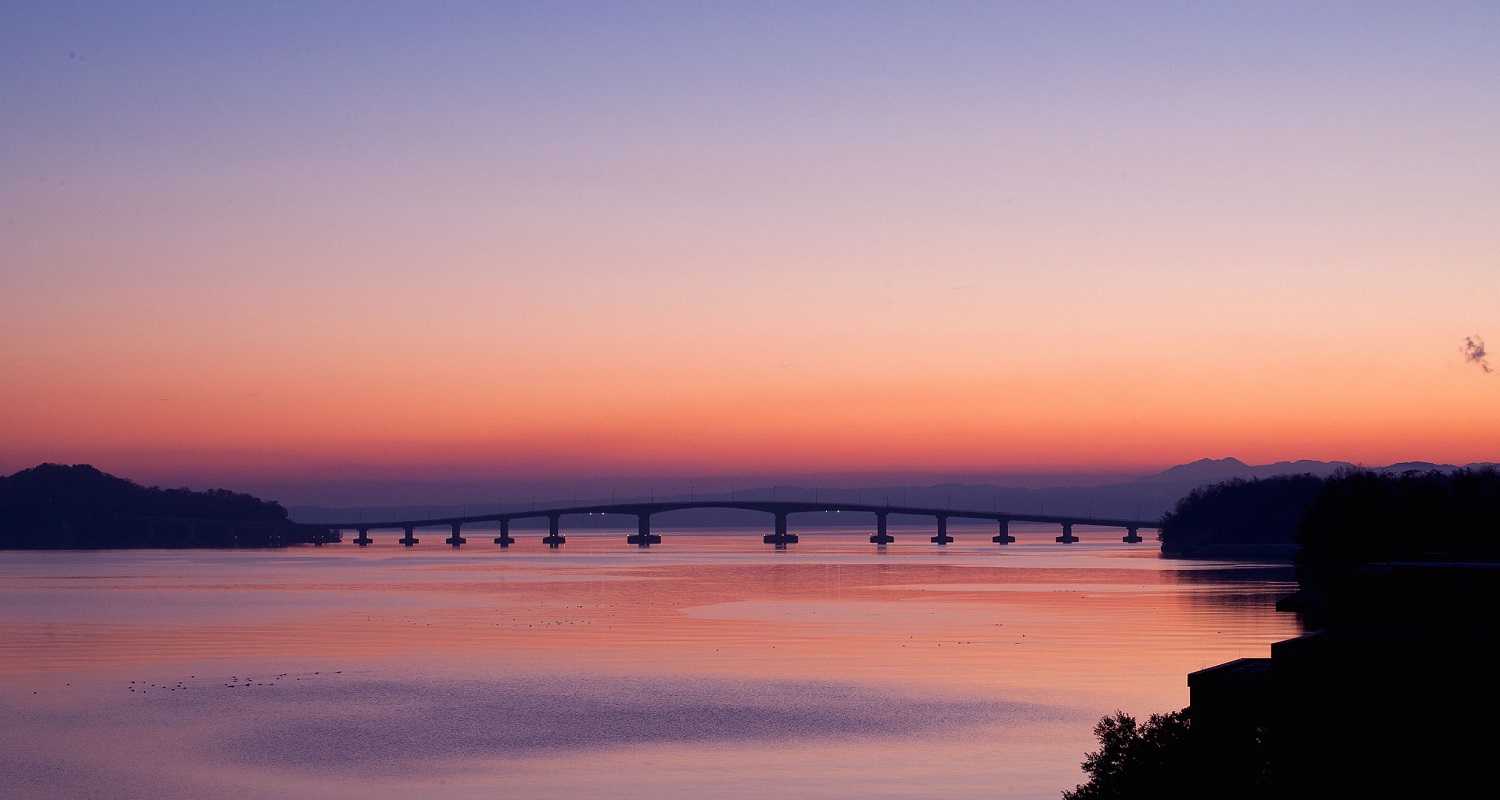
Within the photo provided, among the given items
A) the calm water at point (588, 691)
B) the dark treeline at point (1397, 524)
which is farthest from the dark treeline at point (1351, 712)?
the dark treeline at point (1397, 524)

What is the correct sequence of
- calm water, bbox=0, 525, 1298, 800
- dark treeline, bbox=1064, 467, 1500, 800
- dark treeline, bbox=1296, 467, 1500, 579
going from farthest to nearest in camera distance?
dark treeline, bbox=1296, 467, 1500, 579, calm water, bbox=0, 525, 1298, 800, dark treeline, bbox=1064, 467, 1500, 800

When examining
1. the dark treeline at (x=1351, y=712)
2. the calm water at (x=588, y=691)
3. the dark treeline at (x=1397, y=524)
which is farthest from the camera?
the dark treeline at (x=1397, y=524)

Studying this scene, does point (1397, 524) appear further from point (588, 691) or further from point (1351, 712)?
point (1351, 712)

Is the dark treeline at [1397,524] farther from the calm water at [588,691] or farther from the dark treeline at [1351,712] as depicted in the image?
the dark treeline at [1351,712]

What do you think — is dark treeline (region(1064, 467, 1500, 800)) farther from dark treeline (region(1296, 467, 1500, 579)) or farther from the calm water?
dark treeline (region(1296, 467, 1500, 579))

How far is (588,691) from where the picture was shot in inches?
1784

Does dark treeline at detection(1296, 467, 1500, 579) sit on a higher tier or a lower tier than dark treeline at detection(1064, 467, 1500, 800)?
higher

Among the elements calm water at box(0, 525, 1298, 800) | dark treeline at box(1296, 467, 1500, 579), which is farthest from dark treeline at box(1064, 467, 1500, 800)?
dark treeline at box(1296, 467, 1500, 579)

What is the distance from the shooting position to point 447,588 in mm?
117375

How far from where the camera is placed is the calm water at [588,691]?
3159 cm

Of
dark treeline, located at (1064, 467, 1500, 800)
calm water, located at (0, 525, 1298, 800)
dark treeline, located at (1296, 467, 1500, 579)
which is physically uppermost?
dark treeline, located at (1296, 467, 1500, 579)

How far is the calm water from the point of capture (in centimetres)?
3159

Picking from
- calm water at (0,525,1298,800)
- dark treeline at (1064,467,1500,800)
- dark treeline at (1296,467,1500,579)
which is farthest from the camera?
dark treeline at (1296,467,1500,579)

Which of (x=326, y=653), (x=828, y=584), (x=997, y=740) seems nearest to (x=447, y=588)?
(x=828, y=584)
